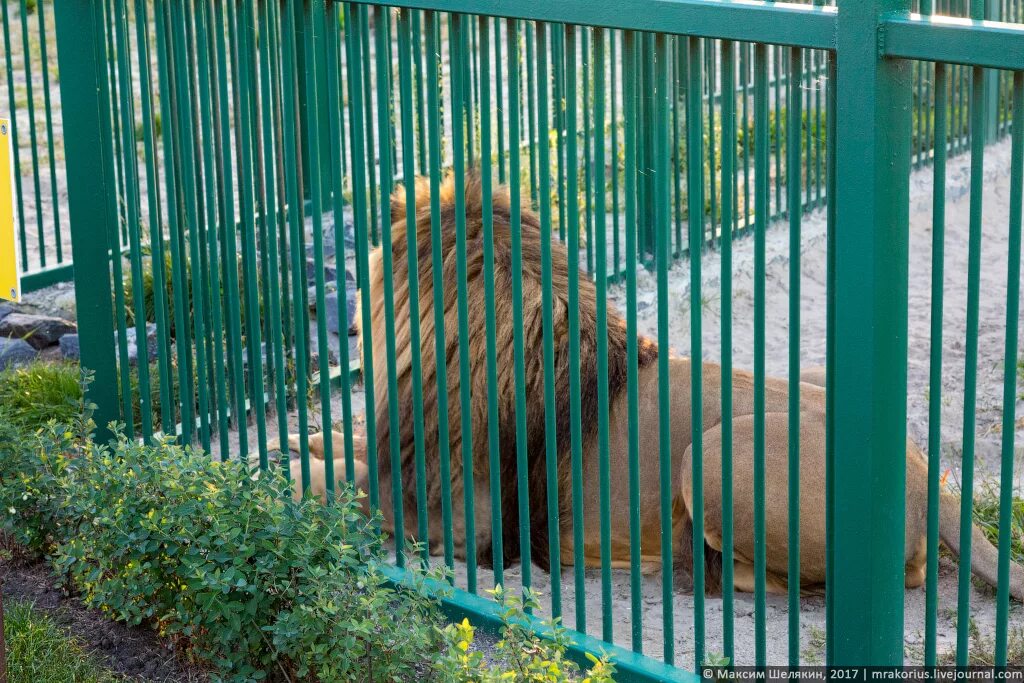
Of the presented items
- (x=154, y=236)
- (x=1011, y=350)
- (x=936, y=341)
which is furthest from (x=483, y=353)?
(x=1011, y=350)

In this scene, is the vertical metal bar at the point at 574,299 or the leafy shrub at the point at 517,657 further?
the vertical metal bar at the point at 574,299

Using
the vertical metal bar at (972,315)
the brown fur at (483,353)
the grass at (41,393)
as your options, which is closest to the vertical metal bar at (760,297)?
the vertical metal bar at (972,315)

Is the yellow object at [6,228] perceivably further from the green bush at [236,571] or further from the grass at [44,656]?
the grass at [44,656]

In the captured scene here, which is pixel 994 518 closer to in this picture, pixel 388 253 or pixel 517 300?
pixel 517 300

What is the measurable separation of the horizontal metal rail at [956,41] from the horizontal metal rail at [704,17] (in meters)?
0.13

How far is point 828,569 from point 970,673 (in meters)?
0.64

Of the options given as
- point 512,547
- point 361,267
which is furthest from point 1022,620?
point 361,267

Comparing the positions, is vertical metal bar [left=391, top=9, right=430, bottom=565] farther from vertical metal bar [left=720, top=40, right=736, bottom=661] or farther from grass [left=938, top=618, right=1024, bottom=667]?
grass [left=938, top=618, right=1024, bottom=667]

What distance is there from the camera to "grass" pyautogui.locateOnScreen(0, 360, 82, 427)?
16.2ft

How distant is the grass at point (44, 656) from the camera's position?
319cm

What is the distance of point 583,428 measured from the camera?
3.87 m

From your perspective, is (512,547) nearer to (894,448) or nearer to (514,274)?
(514,274)

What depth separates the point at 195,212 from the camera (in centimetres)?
396

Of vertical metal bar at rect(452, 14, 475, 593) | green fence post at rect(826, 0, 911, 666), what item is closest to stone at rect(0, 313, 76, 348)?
vertical metal bar at rect(452, 14, 475, 593)
